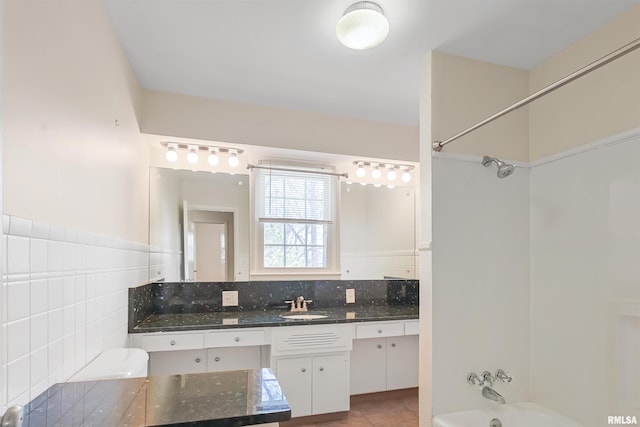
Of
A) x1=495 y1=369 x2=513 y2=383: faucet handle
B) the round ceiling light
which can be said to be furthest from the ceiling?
x1=495 y1=369 x2=513 y2=383: faucet handle

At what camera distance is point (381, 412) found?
290 cm

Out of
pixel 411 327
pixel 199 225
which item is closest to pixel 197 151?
pixel 199 225

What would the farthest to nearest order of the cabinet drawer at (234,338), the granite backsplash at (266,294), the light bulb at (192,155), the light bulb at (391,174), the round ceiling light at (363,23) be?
the light bulb at (391,174) → the light bulb at (192,155) → the granite backsplash at (266,294) → the cabinet drawer at (234,338) → the round ceiling light at (363,23)

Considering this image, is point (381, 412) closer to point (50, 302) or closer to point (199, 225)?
point (199, 225)

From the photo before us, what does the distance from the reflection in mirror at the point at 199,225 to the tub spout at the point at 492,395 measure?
1953 mm

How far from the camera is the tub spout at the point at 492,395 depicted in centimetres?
200

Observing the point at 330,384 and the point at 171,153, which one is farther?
the point at 171,153

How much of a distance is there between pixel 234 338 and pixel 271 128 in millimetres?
1657

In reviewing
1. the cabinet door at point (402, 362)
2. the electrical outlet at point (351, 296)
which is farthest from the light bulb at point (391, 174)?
the cabinet door at point (402, 362)

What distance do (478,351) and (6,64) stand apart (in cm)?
244

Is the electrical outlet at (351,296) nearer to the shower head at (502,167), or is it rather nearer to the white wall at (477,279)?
the white wall at (477,279)

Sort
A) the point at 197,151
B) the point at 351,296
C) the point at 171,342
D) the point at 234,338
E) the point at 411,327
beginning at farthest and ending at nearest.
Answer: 1. the point at 351,296
2. the point at 197,151
3. the point at 411,327
4. the point at 234,338
5. the point at 171,342

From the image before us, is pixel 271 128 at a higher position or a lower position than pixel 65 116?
higher

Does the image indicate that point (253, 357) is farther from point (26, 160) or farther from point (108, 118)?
point (26, 160)
